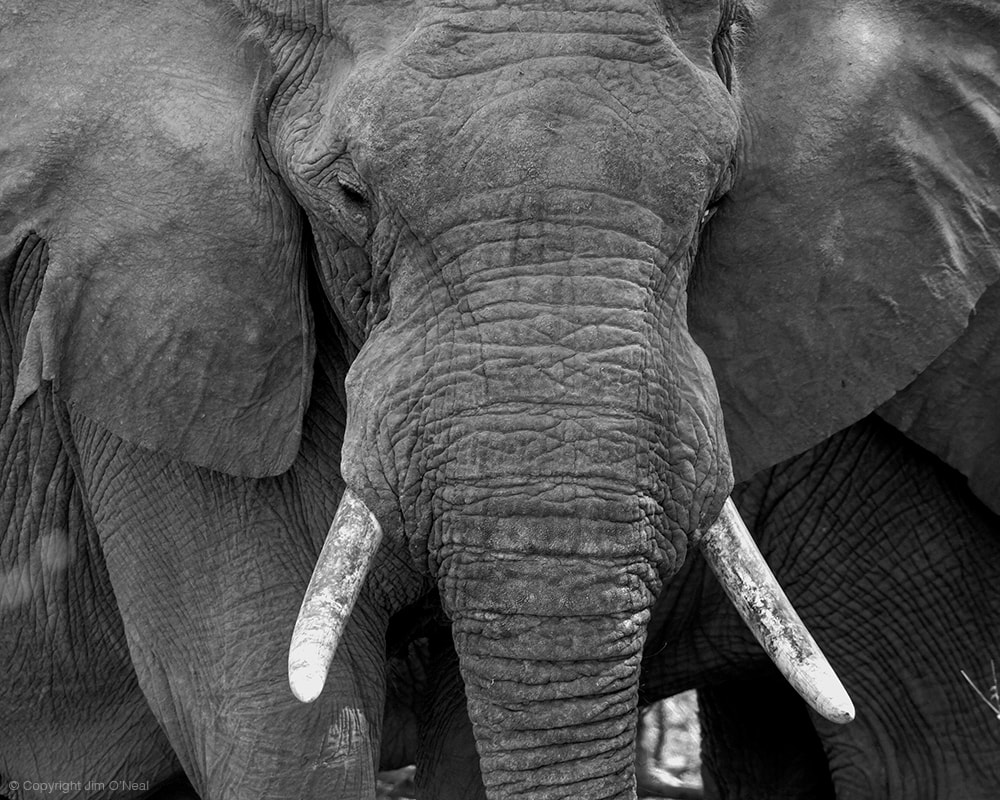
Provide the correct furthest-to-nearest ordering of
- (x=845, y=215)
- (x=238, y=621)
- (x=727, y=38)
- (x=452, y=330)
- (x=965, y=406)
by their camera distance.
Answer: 1. (x=965, y=406)
2. (x=238, y=621)
3. (x=845, y=215)
4. (x=727, y=38)
5. (x=452, y=330)

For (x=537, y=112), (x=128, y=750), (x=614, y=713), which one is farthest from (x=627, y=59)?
(x=128, y=750)

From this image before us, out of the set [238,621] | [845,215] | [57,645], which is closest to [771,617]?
[845,215]

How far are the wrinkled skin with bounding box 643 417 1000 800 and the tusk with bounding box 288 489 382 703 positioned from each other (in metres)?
1.30

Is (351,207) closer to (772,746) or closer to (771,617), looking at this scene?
(771,617)

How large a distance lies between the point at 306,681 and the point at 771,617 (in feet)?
2.73

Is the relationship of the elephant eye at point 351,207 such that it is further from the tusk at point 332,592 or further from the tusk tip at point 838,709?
the tusk tip at point 838,709

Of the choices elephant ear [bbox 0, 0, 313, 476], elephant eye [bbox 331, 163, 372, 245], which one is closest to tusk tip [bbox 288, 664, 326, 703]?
elephant ear [bbox 0, 0, 313, 476]

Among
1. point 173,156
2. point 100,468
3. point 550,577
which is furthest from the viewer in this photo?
point 100,468

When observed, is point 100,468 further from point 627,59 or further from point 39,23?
point 627,59

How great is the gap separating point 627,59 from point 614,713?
1.13m

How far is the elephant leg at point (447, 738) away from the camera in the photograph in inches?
195

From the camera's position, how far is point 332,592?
12.8 ft

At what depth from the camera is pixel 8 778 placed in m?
5.41

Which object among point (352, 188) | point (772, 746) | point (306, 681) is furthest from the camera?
point (772, 746)
